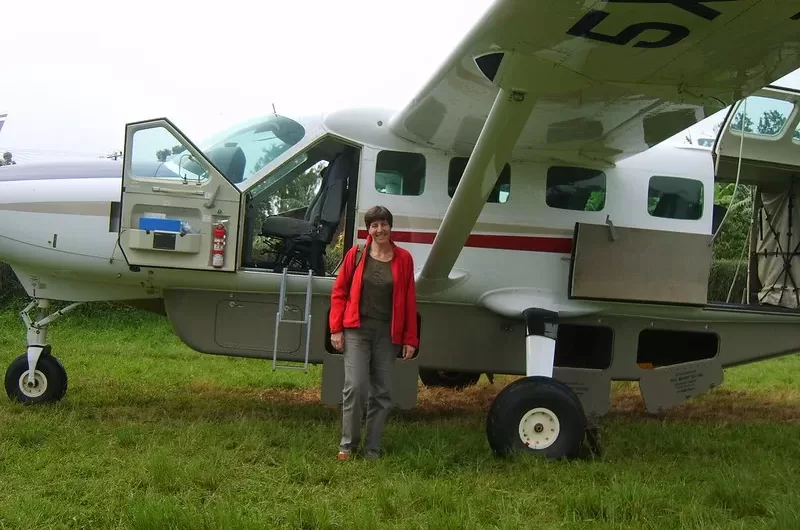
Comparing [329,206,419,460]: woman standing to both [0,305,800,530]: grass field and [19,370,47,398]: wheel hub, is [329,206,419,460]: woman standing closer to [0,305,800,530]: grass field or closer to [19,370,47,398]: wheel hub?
[0,305,800,530]: grass field

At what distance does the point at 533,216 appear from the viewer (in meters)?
5.89

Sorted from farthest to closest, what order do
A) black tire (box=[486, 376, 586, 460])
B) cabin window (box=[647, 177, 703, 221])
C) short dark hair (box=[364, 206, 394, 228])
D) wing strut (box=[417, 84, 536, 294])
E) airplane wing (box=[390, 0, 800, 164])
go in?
cabin window (box=[647, 177, 703, 221]) → black tire (box=[486, 376, 586, 460]) → short dark hair (box=[364, 206, 394, 228]) → wing strut (box=[417, 84, 536, 294]) → airplane wing (box=[390, 0, 800, 164])

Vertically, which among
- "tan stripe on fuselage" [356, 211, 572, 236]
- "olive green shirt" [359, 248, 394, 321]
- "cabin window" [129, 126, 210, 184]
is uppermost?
"cabin window" [129, 126, 210, 184]

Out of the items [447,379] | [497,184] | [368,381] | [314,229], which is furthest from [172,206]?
[447,379]

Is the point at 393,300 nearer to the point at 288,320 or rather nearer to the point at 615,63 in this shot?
the point at 288,320

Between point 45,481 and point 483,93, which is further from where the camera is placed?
Result: point 483,93

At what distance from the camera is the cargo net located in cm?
707

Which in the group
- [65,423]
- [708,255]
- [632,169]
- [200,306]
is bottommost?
[65,423]

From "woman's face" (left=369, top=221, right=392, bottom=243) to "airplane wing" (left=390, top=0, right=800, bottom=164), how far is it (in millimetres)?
1060

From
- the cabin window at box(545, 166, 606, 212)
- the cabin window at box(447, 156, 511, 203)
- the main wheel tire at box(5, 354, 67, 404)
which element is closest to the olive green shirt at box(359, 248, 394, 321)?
the cabin window at box(447, 156, 511, 203)

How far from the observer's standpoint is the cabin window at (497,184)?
5.85m

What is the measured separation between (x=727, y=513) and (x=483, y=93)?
2.99 metres

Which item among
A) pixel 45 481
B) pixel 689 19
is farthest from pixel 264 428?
pixel 689 19

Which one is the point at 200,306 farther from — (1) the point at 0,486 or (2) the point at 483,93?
(2) the point at 483,93
